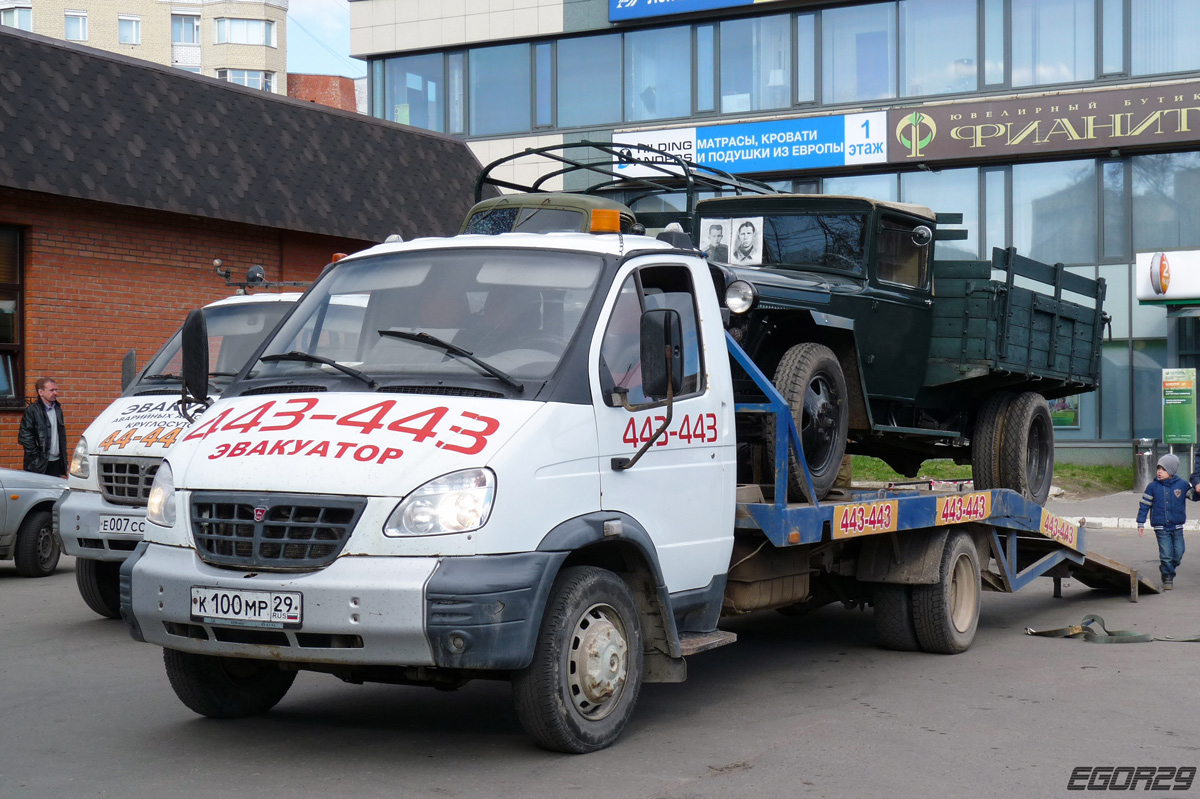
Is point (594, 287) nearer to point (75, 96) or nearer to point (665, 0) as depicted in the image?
point (75, 96)

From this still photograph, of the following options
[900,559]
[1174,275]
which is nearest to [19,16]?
[1174,275]

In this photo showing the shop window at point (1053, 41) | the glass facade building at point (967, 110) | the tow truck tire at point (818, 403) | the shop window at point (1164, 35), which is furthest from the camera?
the shop window at point (1053, 41)

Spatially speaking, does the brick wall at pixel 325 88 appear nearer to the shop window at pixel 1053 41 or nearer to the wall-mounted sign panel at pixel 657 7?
the wall-mounted sign panel at pixel 657 7

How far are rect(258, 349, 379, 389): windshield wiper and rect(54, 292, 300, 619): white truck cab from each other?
8.66 feet

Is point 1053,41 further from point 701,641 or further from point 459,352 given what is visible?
point 459,352

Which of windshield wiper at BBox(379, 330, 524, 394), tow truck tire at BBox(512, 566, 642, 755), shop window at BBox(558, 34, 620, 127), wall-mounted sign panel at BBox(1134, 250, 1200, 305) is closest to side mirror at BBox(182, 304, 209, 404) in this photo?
windshield wiper at BBox(379, 330, 524, 394)

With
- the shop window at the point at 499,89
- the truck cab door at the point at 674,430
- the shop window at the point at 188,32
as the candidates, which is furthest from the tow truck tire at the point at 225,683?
the shop window at the point at 188,32

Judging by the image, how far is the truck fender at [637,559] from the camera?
5625mm

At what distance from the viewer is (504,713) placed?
6664 mm

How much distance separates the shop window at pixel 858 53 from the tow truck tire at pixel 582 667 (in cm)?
2293

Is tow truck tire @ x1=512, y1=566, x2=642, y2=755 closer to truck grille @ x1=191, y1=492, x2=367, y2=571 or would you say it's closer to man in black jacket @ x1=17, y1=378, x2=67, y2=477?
truck grille @ x1=191, y1=492, x2=367, y2=571

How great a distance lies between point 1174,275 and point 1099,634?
16440 mm

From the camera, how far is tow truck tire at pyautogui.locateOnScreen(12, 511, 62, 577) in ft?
40.5

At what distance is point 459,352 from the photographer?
18.8ft
